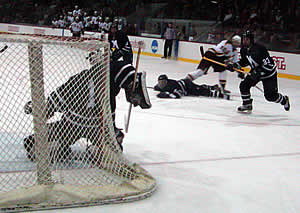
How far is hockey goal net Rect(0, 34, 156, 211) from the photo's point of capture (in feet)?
6.84

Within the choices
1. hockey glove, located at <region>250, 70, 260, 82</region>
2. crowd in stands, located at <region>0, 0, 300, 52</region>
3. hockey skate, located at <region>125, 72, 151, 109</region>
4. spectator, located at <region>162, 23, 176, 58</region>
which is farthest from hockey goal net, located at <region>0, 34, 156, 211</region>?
spectator, located at <region>162, 23, 176, 58</region>

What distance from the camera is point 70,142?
2.36 metres

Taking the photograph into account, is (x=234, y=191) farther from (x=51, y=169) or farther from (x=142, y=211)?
(x=51, y=169)

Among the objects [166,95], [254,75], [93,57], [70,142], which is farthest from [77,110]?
[166,95]

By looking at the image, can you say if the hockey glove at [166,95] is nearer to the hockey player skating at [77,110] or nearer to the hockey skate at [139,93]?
the hockey skate at [139,93]

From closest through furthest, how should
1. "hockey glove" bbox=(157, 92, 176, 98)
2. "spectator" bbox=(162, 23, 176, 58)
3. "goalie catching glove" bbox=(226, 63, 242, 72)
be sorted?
"goalie catching glove" bbox=(226, 63, 242, 72), "hockey glove" bbox=(157, 92, 176, 98), "spectator" bbox=(162, 23, 176, 58)

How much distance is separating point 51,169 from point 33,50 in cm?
65

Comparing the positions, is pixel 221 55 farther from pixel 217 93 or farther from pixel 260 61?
pixel 260 61

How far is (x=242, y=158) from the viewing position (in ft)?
10.1

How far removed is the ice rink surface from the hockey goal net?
0.12 m

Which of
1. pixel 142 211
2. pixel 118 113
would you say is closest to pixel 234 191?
pixel 142 211

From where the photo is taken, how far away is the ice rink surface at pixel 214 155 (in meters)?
2.21

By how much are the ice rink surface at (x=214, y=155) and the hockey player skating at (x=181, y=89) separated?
0.58ft

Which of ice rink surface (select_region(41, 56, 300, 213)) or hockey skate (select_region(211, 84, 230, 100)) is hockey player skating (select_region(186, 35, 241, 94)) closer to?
hockey skate (select_region(211, 84, 230, 100))
